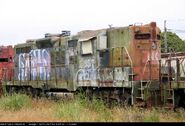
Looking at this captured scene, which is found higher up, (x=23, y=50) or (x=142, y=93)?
(x=23, y=50)

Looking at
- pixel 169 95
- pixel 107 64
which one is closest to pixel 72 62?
pixel 107 64

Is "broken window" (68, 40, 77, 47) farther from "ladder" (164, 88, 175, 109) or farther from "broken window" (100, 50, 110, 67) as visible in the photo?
"ladder" (164, 88, 175, 109)

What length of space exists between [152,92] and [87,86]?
3.86 meters

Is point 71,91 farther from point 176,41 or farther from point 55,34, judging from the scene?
point 176,41

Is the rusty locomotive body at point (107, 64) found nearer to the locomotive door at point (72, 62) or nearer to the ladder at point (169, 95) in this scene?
the locomotive door at point (72, 62)

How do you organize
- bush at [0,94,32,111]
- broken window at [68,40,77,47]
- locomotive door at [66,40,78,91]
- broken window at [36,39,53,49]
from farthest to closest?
broken window at [36,39,53,49]
broken window at [68,40,77,47]
locomotive door at [66,40,78,91]
bush at [0,94,32,111]

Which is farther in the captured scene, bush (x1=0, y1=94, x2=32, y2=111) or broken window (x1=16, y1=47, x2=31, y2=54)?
broken window (x1=16, y1=47, x2=31, y2=54)

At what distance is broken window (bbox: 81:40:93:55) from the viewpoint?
17.6 meters

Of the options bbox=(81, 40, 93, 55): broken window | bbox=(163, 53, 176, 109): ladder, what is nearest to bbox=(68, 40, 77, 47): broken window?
bbox=(81, 40, 93, 55): broken window

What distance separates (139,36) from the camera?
53.0ft

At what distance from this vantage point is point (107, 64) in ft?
55.2

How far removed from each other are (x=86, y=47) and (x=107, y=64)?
1580 mm

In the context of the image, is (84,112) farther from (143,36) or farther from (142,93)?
(143,36)

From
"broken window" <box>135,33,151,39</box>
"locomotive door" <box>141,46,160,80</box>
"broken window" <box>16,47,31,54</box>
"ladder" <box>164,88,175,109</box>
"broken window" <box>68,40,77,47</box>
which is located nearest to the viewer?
"ladder" <box>164,88,175,109</box>
